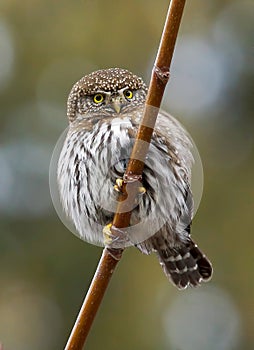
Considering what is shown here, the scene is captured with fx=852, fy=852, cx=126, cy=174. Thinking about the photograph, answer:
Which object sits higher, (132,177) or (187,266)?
(132,177)

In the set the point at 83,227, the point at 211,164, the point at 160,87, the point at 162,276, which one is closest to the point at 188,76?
the point at 211,164

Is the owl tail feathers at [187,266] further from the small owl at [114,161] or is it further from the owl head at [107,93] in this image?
the owl head at [107,93]

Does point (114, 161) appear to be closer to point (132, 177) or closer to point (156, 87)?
point (132, 177)

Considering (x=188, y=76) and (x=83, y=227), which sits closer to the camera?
(x=83, y=227)

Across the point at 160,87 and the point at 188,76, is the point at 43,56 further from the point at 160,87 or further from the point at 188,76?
the point at 160,87

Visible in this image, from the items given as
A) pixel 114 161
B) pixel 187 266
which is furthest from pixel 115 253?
pixel 187 266

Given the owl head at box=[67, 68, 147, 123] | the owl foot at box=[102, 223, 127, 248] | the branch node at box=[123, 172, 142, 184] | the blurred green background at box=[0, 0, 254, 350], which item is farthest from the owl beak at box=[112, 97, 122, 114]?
the blurred green background at box=[0, 0, 254, 350]

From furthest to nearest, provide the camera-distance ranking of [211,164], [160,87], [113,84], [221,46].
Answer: [221,46] → [211,164] → [113,84] → [160,87]

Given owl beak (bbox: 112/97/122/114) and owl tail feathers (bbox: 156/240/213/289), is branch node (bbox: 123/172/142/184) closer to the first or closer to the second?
owl beak (bbox: 112/97/122/114)
